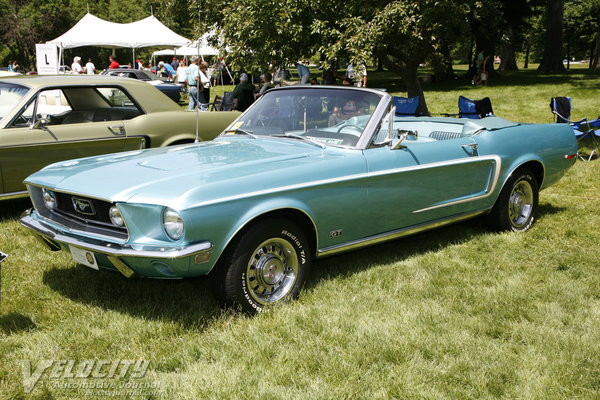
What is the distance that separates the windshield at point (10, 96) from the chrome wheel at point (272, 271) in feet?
13.0

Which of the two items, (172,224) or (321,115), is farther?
(321,115)

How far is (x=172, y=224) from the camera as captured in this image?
10.9ft

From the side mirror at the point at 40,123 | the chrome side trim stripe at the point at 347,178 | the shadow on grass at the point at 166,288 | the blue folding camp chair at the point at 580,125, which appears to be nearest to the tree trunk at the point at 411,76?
the blue folding camp chair at the point at 580,125

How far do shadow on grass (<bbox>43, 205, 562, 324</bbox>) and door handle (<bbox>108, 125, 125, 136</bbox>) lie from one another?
2300 millimetres

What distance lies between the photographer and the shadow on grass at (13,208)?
244 inches

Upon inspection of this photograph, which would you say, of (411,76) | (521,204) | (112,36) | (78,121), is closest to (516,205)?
(521,204)

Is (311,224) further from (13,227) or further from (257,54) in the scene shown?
(257,54)

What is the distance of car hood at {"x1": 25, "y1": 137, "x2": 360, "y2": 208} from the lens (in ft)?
11.1

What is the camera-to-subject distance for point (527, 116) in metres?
15.4

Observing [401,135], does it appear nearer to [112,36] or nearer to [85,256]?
[85,256]

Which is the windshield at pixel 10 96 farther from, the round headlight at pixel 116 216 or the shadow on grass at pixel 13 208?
the round headlight at pixel 116 216

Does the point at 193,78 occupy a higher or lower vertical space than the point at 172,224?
higher

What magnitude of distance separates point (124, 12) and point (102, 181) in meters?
66.3

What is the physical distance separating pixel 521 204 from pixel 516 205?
0.09 m
